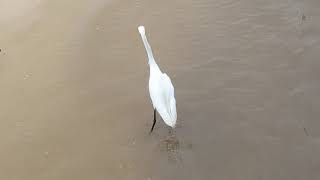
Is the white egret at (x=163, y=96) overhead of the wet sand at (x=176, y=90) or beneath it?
overhead

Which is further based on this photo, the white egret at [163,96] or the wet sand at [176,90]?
Answer: the wet sand at [176,90]

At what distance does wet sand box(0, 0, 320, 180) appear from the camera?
18.6ft

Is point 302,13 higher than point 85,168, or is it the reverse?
point 302,13

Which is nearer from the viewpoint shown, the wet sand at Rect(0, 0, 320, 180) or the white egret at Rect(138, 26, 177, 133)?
the white egret at Rect(138, 26, 177, 133)

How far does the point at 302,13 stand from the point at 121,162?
3.24 m

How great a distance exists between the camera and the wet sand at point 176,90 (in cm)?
568

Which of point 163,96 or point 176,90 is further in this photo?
point 176,90

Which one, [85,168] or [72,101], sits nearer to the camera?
[85,168]

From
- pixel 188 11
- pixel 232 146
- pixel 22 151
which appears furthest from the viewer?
pixel 188 11

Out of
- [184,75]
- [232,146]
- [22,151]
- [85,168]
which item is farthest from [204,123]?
[22,151]

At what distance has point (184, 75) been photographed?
22.1 ft

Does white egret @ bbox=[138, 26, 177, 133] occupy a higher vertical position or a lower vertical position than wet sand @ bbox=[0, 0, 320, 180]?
higher

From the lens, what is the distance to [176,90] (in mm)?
6508

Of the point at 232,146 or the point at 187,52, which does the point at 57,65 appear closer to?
the point at 187,52
